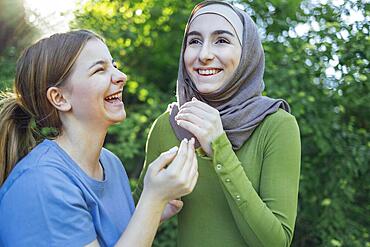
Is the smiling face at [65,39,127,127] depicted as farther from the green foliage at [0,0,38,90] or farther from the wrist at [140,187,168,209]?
the green foliage at [0,0,38,90]

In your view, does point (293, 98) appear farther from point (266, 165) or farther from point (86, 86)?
point (86, 86)

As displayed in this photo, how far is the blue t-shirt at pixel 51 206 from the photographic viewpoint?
1872 millimetres

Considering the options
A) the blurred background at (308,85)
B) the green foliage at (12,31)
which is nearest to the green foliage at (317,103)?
the blurred background at (308,85)

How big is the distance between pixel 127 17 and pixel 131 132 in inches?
37.4

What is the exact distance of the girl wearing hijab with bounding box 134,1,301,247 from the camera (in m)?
1.99

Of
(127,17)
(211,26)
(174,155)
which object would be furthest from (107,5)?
(174,155)

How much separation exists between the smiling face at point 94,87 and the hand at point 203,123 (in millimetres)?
301

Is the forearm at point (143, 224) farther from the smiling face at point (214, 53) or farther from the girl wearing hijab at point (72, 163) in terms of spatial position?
the smiling face at point (214, 53)

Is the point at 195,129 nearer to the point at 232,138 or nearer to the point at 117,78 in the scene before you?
the point at 232,138

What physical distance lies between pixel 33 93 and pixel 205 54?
656mm

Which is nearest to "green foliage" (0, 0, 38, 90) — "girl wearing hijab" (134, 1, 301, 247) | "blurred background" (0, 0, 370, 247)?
"blurred background" (0, 0, 370, 247)

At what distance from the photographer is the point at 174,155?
6.54 feet

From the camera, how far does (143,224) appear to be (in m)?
1.94

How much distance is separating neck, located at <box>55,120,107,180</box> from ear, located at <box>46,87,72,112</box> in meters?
0.07
